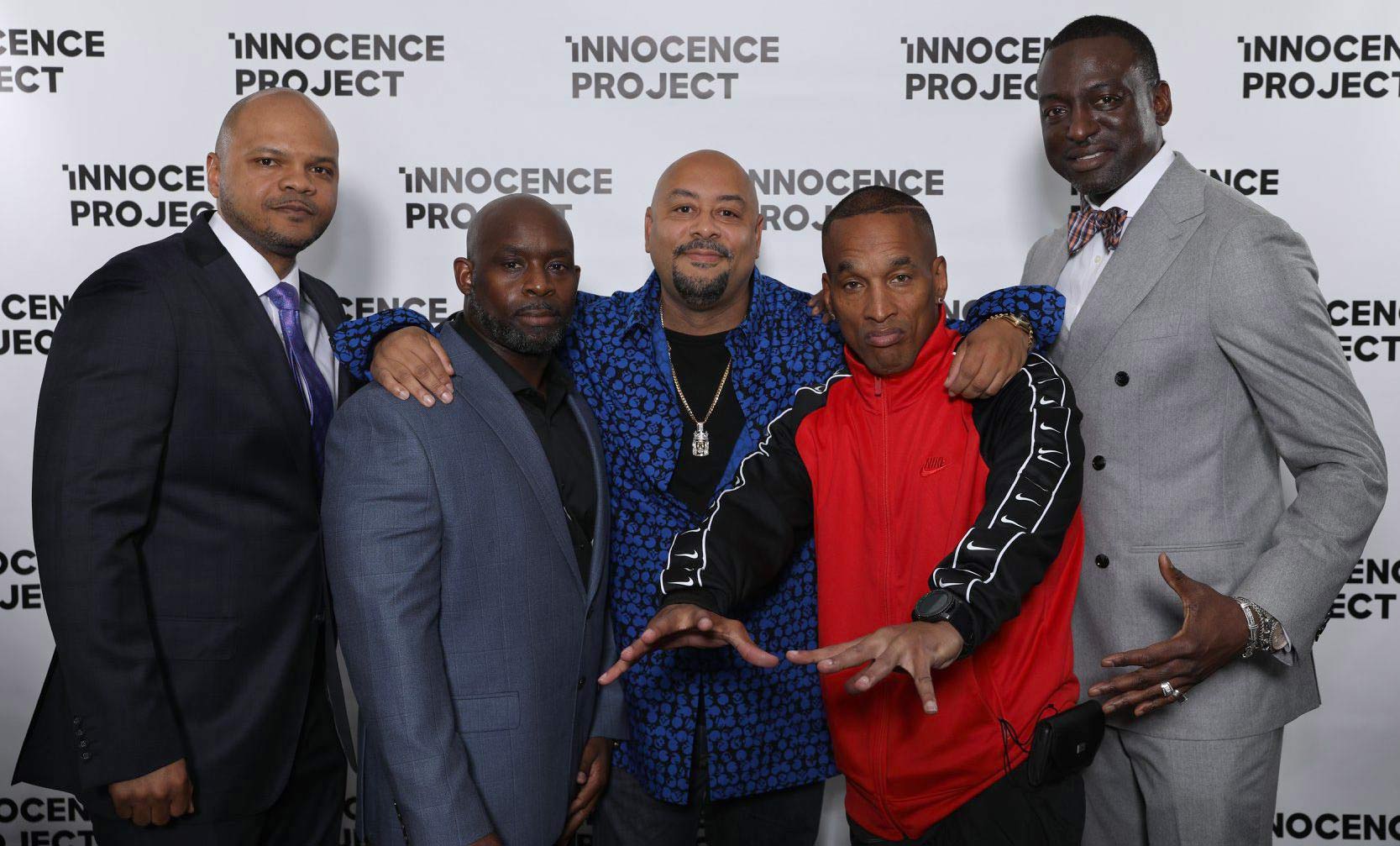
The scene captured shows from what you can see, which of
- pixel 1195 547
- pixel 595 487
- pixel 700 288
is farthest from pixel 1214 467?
pixel 595 487

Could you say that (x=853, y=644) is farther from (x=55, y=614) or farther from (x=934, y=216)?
(x=934, y=216)

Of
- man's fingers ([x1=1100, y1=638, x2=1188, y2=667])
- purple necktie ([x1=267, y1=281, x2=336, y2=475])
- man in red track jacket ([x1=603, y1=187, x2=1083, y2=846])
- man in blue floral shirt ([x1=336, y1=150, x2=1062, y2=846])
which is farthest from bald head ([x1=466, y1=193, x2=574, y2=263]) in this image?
man's fingers ([x1=1100, y1=638, x2=1188, y2=667])

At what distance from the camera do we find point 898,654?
1.49 m

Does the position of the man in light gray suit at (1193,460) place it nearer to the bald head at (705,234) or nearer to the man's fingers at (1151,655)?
the man's fingers at (1151,655)

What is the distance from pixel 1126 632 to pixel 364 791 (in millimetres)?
1678

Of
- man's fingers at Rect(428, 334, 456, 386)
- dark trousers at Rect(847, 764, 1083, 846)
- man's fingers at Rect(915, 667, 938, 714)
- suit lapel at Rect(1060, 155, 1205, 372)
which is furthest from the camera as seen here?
suit lapel at Rect(1060, 155, 1205, 372)

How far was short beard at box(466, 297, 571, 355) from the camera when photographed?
2.14 metres

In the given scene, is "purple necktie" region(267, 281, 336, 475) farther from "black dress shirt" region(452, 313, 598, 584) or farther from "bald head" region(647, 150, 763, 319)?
"bald head" region(647, 150, 763, 319)

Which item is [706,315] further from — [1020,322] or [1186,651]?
[1186,651]

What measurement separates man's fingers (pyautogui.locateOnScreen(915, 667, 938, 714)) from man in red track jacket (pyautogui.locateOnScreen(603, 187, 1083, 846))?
20 centimetres

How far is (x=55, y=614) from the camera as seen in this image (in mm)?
1885

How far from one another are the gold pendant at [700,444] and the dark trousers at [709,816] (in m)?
0.74

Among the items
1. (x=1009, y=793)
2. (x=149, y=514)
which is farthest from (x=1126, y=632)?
(x=149, y=514)

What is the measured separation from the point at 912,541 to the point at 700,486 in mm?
646
